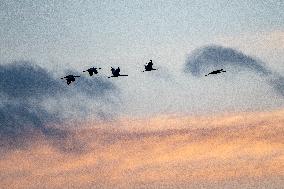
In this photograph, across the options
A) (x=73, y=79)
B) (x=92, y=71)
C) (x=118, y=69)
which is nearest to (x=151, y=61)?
(x=118, y=69)

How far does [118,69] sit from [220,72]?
2467 cm

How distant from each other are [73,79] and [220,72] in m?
37.1

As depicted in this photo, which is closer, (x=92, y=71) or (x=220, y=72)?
(x=220, y=72)

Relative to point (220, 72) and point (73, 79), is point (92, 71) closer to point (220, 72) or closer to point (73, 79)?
point (73, 79)

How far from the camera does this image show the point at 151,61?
3858 inches

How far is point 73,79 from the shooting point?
10338cm

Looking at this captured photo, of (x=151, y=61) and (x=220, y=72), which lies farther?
(x=151, y=61)

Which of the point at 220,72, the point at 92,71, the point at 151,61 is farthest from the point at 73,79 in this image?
the point at 220,72

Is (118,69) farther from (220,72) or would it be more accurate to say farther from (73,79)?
(220,72)

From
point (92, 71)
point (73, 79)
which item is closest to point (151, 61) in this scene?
point (92, 71)

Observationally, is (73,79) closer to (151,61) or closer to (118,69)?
(118,69)

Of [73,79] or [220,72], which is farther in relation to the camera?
[73,79]

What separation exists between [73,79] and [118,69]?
1264 centimetres

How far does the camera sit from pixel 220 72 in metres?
91.1
